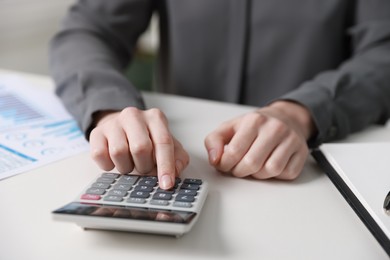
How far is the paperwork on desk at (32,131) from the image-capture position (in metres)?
0.50

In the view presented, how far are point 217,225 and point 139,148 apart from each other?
4.0 inches

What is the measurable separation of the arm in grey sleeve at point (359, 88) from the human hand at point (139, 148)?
0.65ft

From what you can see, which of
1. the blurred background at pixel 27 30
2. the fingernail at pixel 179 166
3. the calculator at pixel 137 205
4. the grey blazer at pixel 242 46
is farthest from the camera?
the blurred background at pixel 27 30

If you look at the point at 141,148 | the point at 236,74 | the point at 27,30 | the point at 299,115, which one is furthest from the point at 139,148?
the point at 27,30

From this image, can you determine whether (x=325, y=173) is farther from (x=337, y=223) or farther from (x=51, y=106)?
(x=51, y=106)

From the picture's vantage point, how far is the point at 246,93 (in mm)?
884

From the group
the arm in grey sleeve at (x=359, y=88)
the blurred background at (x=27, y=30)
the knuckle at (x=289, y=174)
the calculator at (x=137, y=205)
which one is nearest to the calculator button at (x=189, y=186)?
the calculator at (x=137, y=205)

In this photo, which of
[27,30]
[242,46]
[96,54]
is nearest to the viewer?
[96,54]

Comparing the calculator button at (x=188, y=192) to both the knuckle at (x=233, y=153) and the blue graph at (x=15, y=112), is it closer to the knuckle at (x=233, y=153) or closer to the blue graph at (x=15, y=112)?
the knuckle at (x=233, y=153)

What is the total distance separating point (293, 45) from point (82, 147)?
17.9 inches

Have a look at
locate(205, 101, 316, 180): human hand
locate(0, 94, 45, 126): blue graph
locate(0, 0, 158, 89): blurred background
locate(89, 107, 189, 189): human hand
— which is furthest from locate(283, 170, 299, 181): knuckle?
locate(0, 0, 158, 89): blurred background

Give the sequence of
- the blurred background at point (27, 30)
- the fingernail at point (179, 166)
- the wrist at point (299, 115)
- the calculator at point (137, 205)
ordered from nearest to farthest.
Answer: the calculator at point (137, 205) → the fingernail at point (179, 166) → the wrist at point (299, 115) → the blurred background at point (27, 30)

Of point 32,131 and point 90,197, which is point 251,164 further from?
point 32,131

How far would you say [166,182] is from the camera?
1.34 ft
